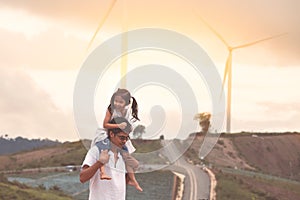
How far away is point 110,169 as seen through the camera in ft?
5.53

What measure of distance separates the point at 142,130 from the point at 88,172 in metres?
1.04

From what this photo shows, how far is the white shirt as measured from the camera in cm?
166

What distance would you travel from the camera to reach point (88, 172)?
5.37 feet

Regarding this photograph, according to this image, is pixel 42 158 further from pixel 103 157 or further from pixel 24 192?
pixel 103 157

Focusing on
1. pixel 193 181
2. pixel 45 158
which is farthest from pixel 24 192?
pixel 193 181

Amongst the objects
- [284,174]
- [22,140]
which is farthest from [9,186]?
[284,174]

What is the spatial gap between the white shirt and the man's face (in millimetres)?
33

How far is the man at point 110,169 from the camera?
1.65m

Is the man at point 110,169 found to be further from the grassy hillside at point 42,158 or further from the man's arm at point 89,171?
the grassy hillside at point 42,158

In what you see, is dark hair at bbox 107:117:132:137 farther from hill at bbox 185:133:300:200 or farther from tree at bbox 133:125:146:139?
hill at bbox 185:133:300:200

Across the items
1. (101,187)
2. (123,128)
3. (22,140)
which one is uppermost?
(22,140)

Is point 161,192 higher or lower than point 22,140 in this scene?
lower

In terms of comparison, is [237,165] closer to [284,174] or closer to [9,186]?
[284,174]

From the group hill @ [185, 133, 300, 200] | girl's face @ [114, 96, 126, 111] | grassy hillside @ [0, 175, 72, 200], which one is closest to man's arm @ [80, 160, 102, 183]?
girl's face @ [114, 96, 126, 111]
